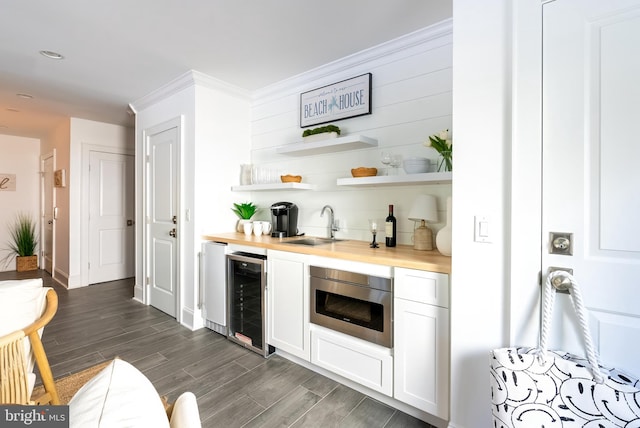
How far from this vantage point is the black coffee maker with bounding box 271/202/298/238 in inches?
118

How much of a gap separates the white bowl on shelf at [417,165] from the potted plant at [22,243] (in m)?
6.97

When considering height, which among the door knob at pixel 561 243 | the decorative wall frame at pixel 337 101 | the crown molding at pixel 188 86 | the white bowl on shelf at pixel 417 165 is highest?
the crown molding at pixel 188 86

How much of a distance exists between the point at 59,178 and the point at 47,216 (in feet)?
4.42

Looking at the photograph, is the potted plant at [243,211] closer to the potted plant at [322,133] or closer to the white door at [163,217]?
the white door at [163,217]

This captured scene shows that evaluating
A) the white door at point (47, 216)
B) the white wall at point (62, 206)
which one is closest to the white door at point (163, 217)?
the white wall at point (62, 206)

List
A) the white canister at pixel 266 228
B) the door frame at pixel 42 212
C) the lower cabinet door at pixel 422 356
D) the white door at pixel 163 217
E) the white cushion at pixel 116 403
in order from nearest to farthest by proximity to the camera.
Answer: the white cushion at pixel 116 403 < the lower cabinet door at pixel 422 356 < the white canister at pixel 266 228 < the white door at pixel 163 217 < the door frame at pixel 42 212

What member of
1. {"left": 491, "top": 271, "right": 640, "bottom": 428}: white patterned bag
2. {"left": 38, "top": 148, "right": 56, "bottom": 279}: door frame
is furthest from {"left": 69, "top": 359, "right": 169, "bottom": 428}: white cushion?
{"left": 38, "top": 148, "right": 56, "bottom": 279}: door frame

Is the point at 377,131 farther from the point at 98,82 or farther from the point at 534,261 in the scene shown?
the point at 98,82

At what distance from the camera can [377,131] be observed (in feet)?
8.54

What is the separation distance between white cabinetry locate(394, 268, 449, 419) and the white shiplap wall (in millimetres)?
737

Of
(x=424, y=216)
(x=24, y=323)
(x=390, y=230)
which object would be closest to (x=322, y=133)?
(x=390, y=230)

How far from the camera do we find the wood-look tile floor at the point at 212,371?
179 cm

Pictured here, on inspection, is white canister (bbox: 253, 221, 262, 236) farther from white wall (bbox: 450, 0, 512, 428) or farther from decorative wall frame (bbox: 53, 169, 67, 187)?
decorative wall frame (bbox: 53, 169, 67, 187)

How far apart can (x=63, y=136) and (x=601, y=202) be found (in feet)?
20.8
